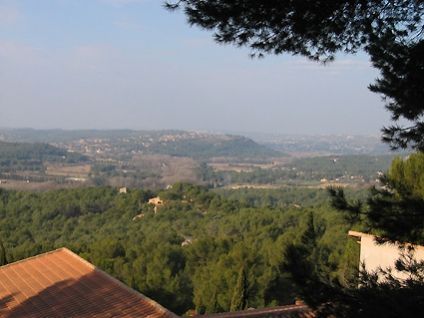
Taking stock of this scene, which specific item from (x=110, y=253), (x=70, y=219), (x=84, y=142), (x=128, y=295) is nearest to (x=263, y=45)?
(x=128, y=295)

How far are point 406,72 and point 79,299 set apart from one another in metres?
6.33

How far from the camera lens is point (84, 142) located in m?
167

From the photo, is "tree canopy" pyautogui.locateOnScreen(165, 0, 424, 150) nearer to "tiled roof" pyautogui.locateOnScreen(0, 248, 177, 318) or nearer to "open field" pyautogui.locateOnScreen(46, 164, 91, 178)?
"tiled roof" pyautogui.locateOnScreen(0, 248, 177, 318)

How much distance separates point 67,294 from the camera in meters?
8.66

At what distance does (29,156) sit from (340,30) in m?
109

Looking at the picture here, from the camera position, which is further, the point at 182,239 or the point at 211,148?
the point at 211,148

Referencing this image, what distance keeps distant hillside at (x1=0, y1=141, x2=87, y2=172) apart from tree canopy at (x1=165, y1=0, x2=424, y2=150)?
296 ft

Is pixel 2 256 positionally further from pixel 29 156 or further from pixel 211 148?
pixel 211 148

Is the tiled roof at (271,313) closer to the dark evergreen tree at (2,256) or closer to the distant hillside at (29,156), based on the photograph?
the dark evergreen tree at (2,256)

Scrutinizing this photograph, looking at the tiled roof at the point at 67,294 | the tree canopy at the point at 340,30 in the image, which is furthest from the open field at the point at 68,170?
the tree canopy at the point at 340,30

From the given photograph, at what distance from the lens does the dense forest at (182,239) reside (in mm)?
15062

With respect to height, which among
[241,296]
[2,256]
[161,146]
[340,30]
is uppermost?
[340,30]

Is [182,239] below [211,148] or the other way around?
the other way around

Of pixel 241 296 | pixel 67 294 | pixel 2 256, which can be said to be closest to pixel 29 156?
pixel 2 256
